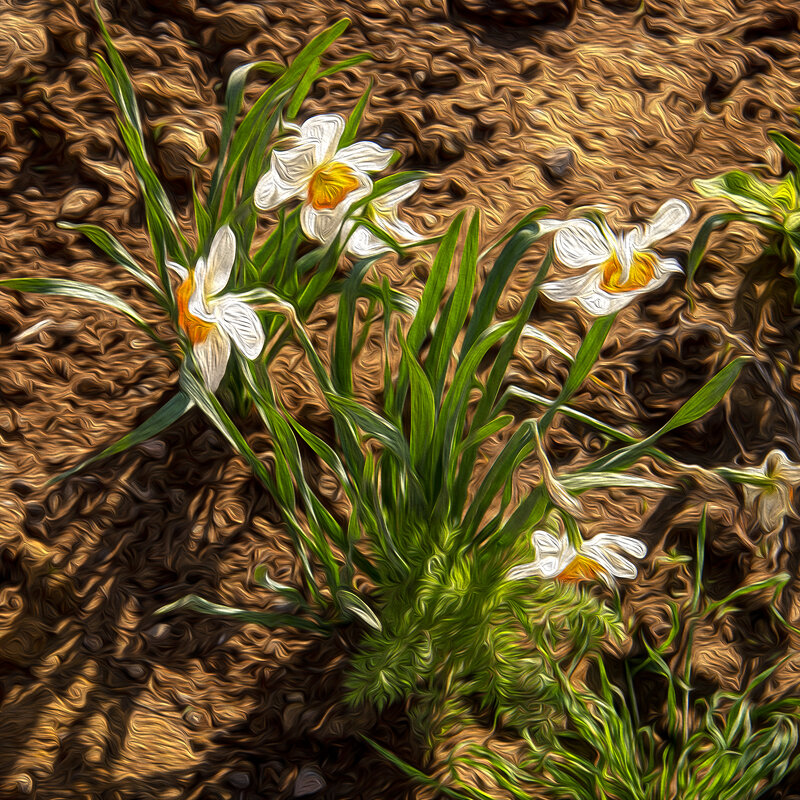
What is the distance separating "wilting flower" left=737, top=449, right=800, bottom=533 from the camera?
1.11 metres

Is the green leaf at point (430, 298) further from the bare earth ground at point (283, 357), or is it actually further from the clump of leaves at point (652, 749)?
the clump of leaves at point (652, 749)

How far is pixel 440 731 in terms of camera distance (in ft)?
3.56

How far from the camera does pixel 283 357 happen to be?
129cm

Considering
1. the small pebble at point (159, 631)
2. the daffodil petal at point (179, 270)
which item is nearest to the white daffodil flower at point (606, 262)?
the daffodil petal at point (179, 270)

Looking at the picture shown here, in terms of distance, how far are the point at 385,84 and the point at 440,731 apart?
3.63ft

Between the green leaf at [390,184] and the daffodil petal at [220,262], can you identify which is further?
the green leaf at [390,184]

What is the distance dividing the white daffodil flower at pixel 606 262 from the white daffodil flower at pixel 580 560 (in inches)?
10.5

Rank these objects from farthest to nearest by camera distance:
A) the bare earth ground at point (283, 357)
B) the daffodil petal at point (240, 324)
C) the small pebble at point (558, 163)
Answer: the small pebble at point (558, 163) → the bare earth ground at point (283, 357) → the daffodil petal at point (240, 324)

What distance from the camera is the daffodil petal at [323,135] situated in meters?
1.00

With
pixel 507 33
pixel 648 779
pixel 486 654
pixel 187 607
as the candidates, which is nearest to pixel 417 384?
pixel 486 654

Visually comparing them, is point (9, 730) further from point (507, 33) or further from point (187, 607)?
point (507, 33)

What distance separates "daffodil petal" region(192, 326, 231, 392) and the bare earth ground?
338 millimetres

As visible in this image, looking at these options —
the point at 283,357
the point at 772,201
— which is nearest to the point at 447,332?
the point at 283,357

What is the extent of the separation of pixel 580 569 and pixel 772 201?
2.53 feet
